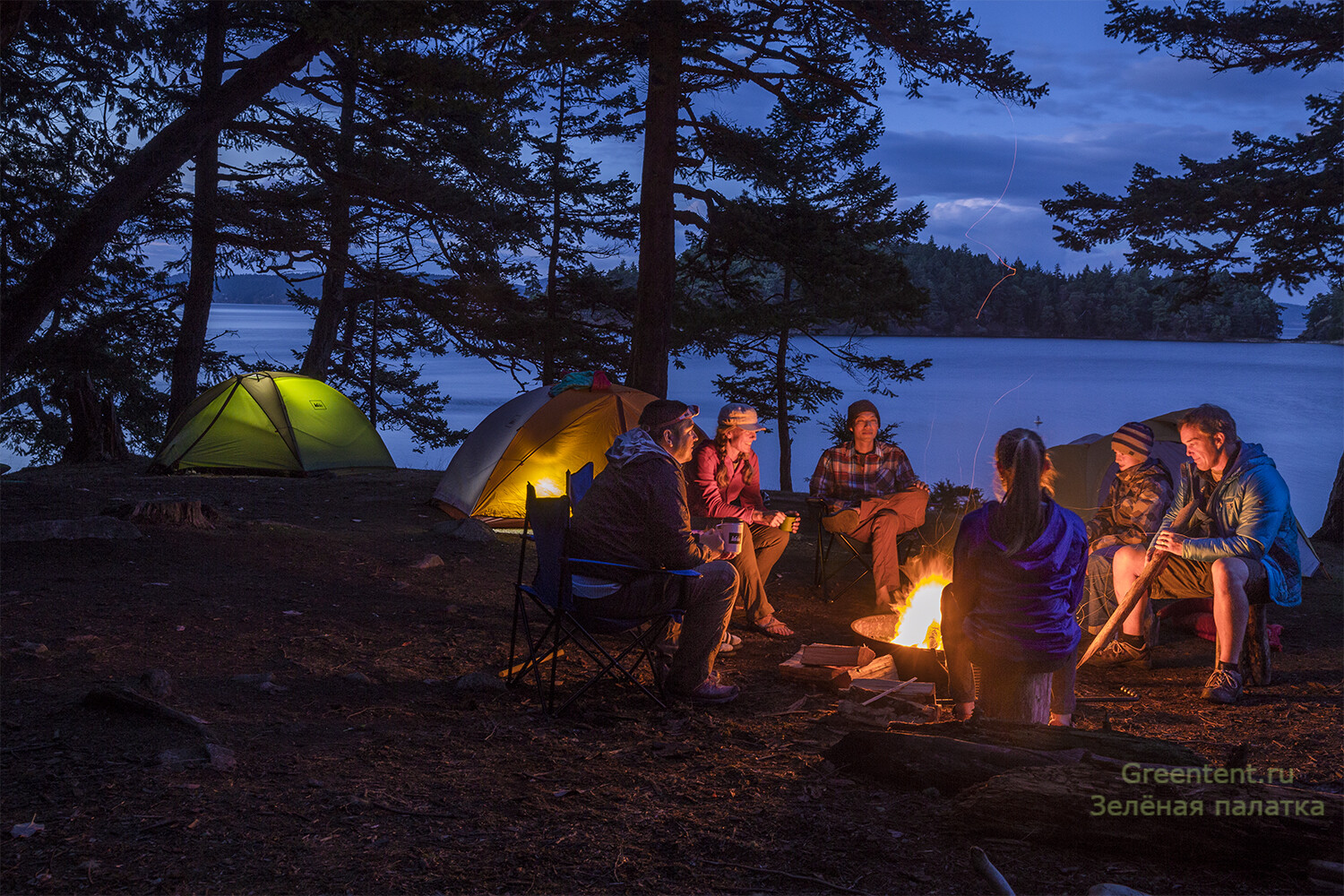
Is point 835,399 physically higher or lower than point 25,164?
lower

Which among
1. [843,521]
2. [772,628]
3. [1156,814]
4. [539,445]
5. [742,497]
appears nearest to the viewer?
[1156,814]

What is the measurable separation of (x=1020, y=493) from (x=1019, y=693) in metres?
0.76

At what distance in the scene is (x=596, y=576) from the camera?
12.4 ft

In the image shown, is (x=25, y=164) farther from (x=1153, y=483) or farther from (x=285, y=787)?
(x=1153, y=483)

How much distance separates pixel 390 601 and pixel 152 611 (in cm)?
120

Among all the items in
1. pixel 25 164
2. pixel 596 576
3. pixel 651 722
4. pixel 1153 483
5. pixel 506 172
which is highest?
pixel 506 172

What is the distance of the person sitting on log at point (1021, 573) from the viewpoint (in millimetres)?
3098

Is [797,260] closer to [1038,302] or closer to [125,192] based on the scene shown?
[125,192]

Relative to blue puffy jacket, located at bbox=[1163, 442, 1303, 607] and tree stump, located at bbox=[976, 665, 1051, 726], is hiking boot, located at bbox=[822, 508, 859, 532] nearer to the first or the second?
blue puffy jacket, located at bbox=[1163, 442, 1303, 607]

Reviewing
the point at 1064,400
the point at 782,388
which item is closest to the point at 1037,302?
the point at 782,388

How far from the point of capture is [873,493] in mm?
5926

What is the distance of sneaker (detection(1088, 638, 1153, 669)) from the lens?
183 inches

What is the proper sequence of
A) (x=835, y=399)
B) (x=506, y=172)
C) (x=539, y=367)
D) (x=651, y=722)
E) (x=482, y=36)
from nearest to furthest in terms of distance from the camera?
1. (x=651, y=722)
2. (x=482, y=36)
3. (x=506, y=172)
4. (x=539, y=367)
5. (x=835, y=399)

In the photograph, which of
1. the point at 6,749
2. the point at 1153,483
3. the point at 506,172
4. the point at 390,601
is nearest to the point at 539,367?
the point at 506,172
